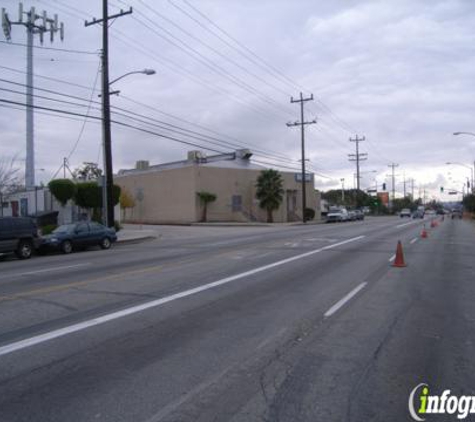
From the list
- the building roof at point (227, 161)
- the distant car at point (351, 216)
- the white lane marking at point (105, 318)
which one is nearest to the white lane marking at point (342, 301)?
the white lane marking at point (105, 318)

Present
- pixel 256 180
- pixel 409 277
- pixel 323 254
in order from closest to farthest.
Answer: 1. pixel 409 277
2. pixel 323 254
3. pixel 256 180

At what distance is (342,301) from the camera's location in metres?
9.80

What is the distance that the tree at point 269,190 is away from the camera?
59.3 m

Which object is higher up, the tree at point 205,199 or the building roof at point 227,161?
the building roof at point 227,161

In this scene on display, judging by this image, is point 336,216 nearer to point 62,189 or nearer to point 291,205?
point 291,205

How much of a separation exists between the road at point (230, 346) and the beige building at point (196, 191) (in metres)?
41.8

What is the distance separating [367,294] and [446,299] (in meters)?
1.47

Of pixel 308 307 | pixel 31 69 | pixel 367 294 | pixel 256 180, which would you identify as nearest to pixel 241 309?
pixel 308 307

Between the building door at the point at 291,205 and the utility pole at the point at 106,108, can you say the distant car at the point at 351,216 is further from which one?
the utility pole at the point at 106,108

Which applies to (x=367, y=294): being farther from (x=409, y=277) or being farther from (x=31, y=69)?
(x=31, y=69)

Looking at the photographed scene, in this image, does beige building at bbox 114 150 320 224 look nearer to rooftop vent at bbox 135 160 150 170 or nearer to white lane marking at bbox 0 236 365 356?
rooftop vent at bbox 135 160 150 170

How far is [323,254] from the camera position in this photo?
1909 centimetres

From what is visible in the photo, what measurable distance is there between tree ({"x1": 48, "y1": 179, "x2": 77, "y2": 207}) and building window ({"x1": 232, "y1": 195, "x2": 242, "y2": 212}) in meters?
23.7

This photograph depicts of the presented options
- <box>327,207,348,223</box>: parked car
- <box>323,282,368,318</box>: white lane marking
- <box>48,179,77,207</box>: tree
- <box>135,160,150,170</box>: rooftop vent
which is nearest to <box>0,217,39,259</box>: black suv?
<box>323,282,368,318</box>: white lane marking
